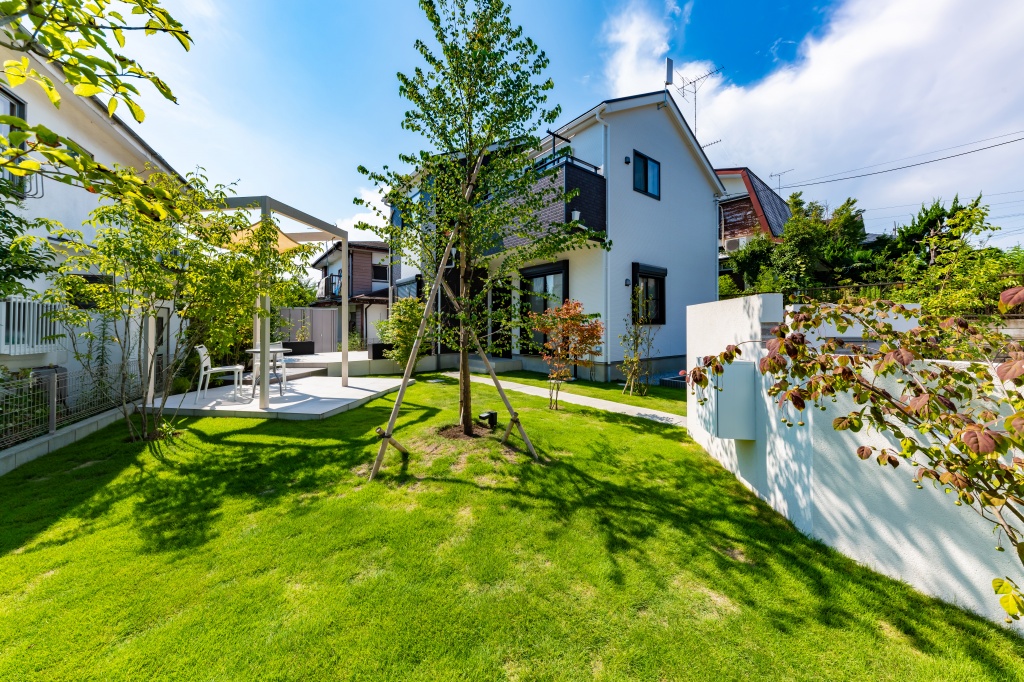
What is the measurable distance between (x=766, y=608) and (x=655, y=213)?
39.0 ft

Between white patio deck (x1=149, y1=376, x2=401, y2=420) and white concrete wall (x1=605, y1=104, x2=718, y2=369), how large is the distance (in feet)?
22.1

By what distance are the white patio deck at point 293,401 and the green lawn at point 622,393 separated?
392 centimetres

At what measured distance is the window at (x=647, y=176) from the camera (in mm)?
11695

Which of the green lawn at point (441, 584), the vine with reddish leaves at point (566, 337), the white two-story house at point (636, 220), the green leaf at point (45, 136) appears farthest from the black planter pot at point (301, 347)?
the green leaf at point (45, 136)

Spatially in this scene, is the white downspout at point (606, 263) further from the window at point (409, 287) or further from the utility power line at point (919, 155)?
the utility power line at point (919, 155)

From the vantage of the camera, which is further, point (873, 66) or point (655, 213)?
point (655, 213)

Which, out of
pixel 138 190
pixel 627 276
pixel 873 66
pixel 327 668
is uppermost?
pixel 873 66

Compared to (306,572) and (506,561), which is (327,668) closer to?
(306,572)

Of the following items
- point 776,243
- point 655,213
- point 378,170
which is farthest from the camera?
point 776,243

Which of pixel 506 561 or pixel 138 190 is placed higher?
pixel 138 190

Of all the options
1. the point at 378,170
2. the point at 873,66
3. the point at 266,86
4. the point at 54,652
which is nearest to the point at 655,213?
the point at 873,66

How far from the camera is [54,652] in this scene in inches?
80.2

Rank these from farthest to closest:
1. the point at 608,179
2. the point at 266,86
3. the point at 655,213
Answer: the point at 655,213
the point at 608,179
the point at 266,86

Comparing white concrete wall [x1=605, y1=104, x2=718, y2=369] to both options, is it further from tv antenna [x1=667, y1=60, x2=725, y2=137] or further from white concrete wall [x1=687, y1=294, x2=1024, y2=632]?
white concrete wall [x1=687, y1=294, x2=1024, y2=632]
